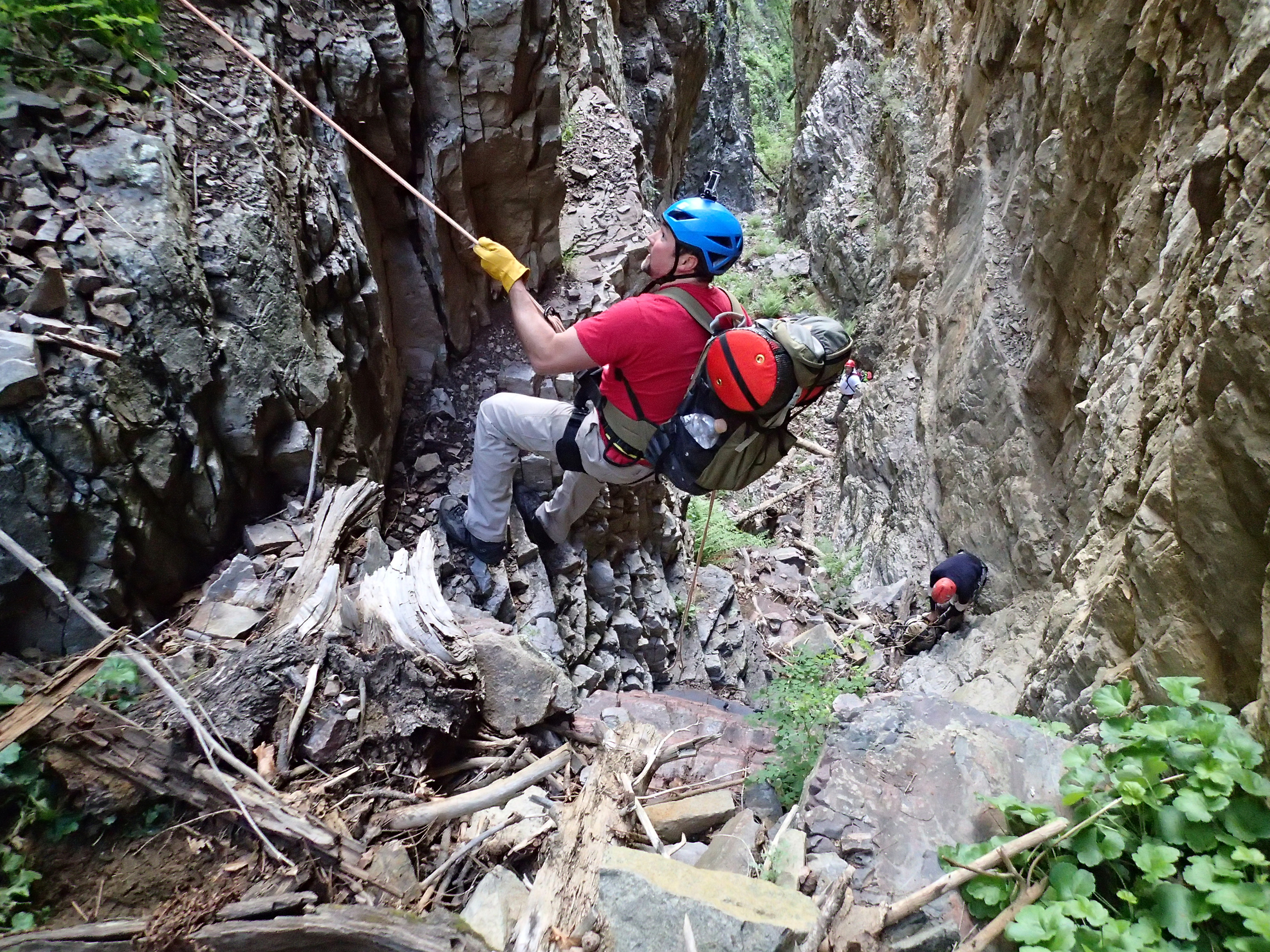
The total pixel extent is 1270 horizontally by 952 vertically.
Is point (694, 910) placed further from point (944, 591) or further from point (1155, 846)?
point (944, 591)

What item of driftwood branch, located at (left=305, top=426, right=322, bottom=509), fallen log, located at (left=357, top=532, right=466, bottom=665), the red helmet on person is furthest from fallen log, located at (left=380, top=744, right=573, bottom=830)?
the red helmet on person

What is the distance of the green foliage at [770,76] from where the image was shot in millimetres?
26422

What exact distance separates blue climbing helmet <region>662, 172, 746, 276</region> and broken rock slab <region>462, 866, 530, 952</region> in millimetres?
3205

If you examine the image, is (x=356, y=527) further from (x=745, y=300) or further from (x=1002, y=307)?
(x=745, y=300)

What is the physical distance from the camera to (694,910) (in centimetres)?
205

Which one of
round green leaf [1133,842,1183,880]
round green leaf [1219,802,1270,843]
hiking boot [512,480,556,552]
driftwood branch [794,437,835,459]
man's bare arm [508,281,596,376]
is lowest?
driftwood branch [794,437,835,459]

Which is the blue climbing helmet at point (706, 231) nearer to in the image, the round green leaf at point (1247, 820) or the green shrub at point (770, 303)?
the round green leaf at point (1247, 820)

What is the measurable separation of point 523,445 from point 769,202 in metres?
22.1

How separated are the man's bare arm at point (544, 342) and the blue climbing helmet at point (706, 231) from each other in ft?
2.84

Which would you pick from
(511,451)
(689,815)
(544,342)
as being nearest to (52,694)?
(689,815)

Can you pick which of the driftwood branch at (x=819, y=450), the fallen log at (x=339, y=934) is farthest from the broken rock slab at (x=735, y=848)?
the driftwood branch at (x=819, y=450)

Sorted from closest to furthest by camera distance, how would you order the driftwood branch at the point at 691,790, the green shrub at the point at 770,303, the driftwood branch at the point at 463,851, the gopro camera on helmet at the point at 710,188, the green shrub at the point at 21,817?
the green shrub at the point at 21,817 < the driftwood branch at the point at 463,851 < the driftwood branch at the point at 691,790 < the gopro camera on helmet at the point at 710,188 < the green shrub at the point at 770,303

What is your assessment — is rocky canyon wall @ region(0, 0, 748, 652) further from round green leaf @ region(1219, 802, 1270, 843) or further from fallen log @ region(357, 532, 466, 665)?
round green leaf @ region(1219, 802, 1270, 843)

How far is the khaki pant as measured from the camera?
16.5 feet
